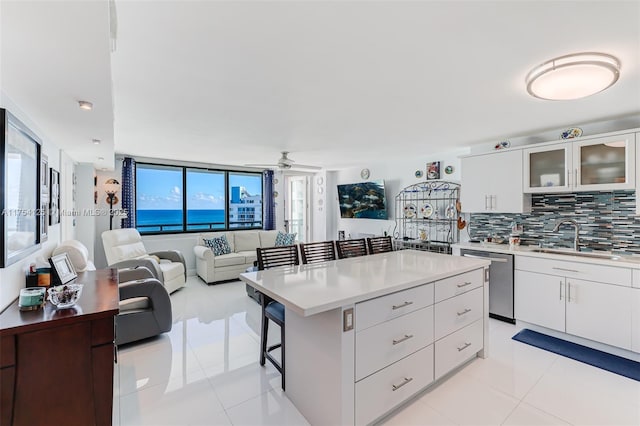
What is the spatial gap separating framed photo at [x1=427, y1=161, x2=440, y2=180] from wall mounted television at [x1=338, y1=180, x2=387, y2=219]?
971mm

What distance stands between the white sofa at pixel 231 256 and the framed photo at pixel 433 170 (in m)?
3.46

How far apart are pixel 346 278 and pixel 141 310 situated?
7.40ft

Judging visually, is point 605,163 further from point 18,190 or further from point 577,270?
point 18,190

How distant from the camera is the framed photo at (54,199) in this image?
110 inches

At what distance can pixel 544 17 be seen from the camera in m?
1.42

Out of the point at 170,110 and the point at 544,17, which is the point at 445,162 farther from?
the point at 170,110

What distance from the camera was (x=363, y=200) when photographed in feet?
20.3

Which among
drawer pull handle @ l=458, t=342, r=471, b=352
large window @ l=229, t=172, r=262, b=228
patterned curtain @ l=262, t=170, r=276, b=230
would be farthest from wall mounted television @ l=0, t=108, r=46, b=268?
patterned curtain @ l=262, t=170, r=276, b=230

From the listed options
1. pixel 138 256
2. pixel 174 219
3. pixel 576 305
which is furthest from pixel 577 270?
pixel 174 219

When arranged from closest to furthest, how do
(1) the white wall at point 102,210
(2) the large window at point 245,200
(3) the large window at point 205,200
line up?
(1) the white wall at point 102,210 < (3) the large window at point 205,200 < (2) the large window at point 245,200

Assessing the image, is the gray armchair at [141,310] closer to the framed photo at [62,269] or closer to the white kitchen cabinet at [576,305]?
the framed photo at [62,269]

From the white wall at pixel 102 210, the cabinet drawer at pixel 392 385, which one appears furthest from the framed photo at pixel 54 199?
the cabinet drawer at pixel 392 385

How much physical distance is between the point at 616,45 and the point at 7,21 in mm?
2905

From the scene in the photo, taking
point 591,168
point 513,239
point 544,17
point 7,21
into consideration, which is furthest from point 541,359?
point 7,21
